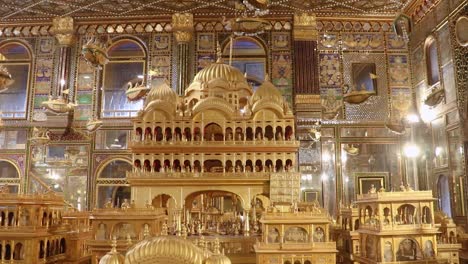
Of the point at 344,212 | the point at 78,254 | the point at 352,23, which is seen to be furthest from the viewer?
the point at 352,23

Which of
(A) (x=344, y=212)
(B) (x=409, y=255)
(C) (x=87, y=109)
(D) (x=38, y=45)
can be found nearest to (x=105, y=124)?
(C) (x=87, y=109)

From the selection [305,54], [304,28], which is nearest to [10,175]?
[305,54]

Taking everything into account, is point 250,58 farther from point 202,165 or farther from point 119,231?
point 119,231

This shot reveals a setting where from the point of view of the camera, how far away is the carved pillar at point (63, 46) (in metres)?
14.5

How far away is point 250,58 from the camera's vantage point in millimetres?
14984

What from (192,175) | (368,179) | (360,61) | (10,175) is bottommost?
(192,175)

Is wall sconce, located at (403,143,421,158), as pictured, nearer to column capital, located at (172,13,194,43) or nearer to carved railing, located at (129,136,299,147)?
carved railing, located at (129,136,299,147)

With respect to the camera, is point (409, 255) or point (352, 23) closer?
point (409, 255)

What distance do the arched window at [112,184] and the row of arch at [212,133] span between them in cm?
399

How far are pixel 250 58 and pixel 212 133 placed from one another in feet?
17.3

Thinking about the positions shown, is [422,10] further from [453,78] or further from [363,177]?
[363,177]

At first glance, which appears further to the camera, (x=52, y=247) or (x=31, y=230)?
(x=52, y=247)

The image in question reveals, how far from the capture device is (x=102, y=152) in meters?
14.1

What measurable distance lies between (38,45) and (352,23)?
1109cm
